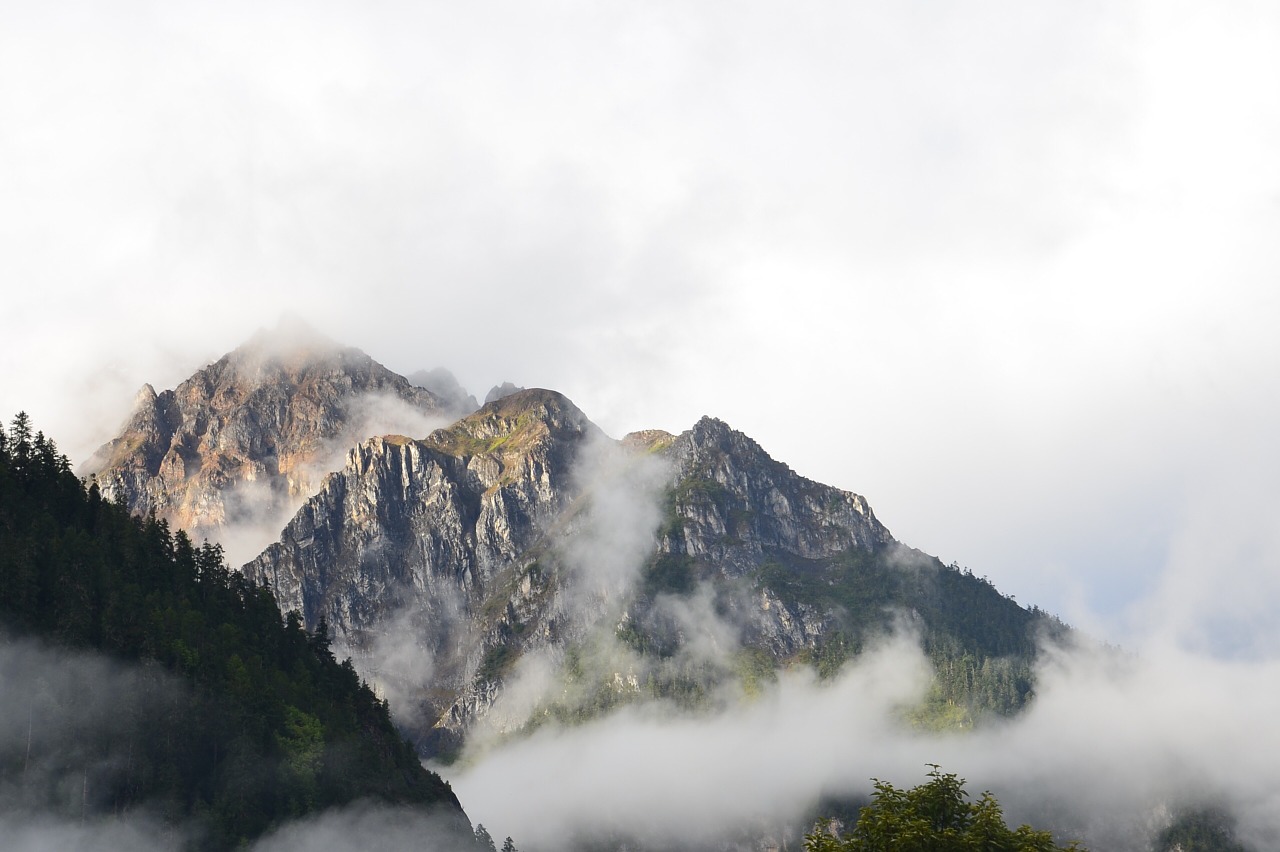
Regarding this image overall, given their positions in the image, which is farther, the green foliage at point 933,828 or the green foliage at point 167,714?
the green foliage at point 167,714

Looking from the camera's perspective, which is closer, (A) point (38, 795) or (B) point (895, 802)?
(B) point (895, 802)

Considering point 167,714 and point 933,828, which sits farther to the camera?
point 167,714

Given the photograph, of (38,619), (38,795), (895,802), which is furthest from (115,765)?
(895,802)

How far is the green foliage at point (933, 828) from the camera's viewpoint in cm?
7681

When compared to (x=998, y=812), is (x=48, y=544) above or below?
above

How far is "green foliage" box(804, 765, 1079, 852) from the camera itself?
76.8m

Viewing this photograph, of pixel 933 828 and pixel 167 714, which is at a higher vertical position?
pixel 167 714

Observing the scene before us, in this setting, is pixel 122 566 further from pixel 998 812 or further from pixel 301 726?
pixel 998 812

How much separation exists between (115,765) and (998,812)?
126543 millimetres

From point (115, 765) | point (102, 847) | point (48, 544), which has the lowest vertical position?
point (102, 847)

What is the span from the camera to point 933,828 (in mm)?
81000

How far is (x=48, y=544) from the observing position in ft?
600

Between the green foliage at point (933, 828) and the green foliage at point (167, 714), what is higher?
the green foliage at point (167, 714)

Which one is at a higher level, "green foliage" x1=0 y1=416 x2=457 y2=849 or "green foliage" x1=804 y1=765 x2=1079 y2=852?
"green foliage" x1=0 y1=416 x2=457 y2=849
